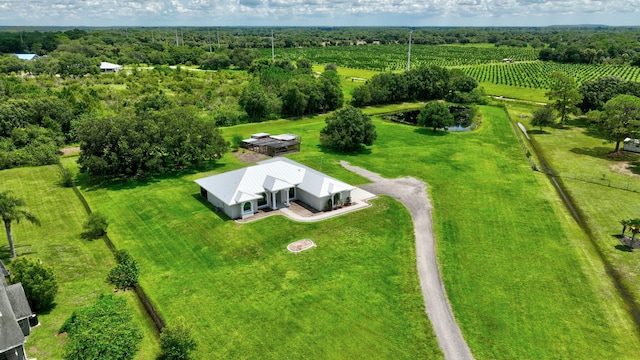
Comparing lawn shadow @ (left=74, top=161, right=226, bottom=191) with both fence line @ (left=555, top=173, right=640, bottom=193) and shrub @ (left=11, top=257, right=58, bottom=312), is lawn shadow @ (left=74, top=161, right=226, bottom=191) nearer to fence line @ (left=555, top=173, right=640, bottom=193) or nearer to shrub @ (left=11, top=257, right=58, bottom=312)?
shrub @ (left=11, top=257, right=58, bottom=312)

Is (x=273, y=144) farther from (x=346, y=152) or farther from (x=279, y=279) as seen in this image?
(x=279, y=279)

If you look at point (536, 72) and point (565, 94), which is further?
point (536, 72)

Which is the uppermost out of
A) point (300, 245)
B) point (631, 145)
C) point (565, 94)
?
point (565, 94)

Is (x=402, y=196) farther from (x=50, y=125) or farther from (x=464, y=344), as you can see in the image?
(x=50, y=125)

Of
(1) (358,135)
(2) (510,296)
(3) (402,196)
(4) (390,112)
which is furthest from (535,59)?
(2) (510,296)

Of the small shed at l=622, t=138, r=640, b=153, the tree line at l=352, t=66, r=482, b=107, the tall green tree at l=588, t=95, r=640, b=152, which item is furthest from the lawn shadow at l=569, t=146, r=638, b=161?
the tree line at l=352, t=66, r=482, b=107

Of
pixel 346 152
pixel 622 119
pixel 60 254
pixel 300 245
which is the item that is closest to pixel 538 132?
pixel 622 119
